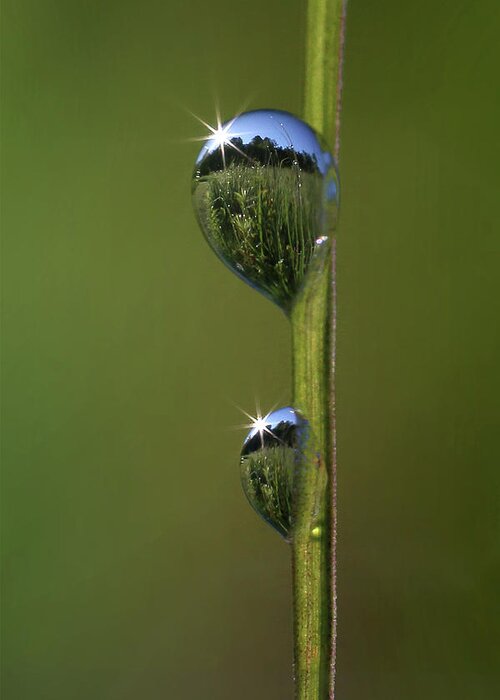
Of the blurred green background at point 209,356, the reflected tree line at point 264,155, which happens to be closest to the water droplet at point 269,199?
the reflected tree line at point 264,155

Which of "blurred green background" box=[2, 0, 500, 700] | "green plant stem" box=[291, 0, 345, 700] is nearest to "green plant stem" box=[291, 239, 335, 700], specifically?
"green plant stem" box=[291, 0, 345, 700]

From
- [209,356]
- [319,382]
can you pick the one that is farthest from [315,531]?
[209,356]

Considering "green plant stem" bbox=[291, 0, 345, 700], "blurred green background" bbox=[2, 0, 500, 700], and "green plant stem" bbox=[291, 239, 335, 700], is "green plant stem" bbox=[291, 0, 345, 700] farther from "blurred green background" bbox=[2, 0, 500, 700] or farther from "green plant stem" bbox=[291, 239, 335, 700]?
"blurred green background" bbox=[2, 0, 500, 700]

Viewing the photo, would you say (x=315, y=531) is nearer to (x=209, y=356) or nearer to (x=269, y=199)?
(x=269, y=199)

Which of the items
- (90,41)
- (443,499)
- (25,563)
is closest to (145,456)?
(25,563)

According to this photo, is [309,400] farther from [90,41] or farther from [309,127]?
[90,41]

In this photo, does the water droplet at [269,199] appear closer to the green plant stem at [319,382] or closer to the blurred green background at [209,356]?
the green plant stem at [319,382]
